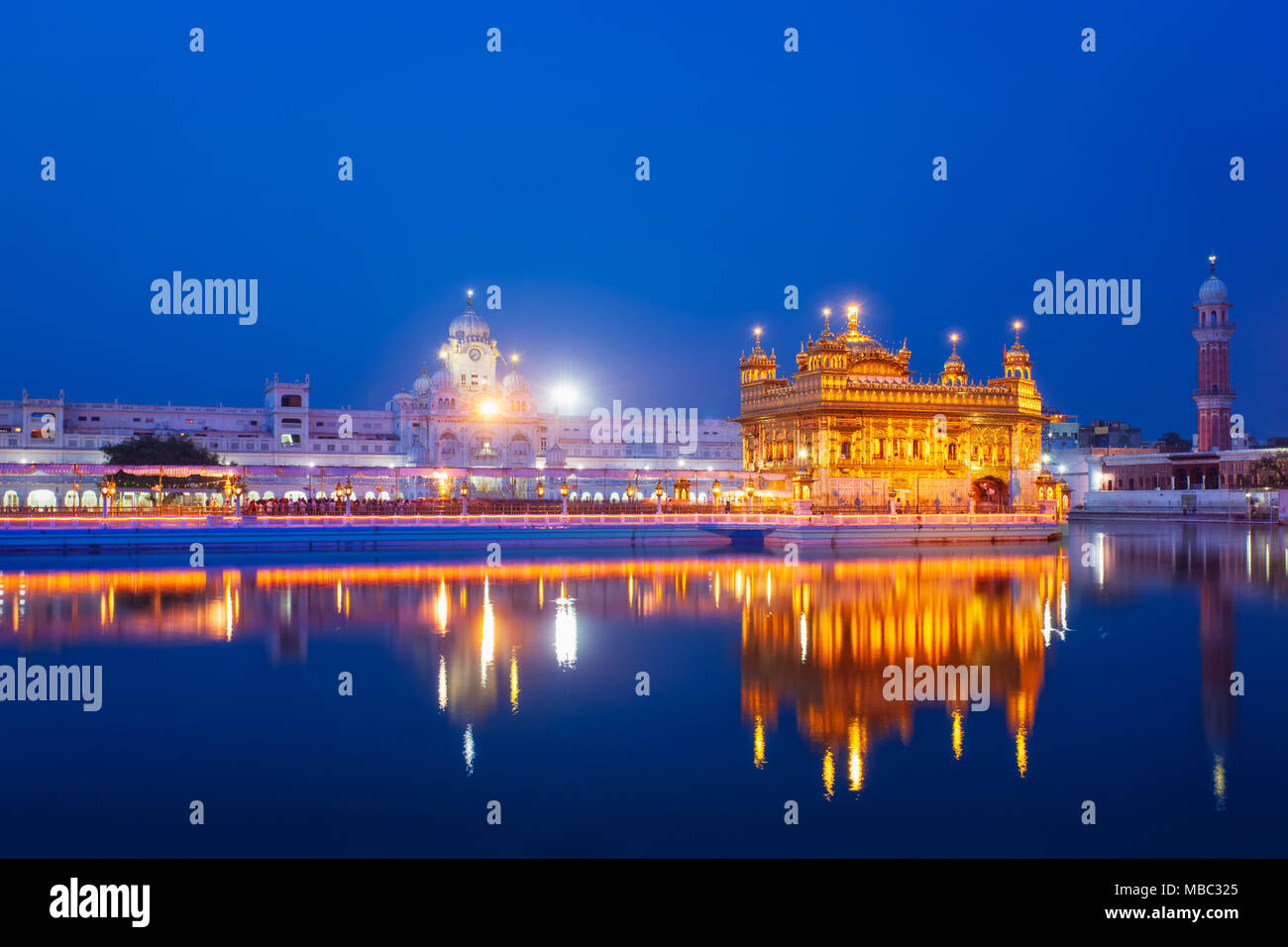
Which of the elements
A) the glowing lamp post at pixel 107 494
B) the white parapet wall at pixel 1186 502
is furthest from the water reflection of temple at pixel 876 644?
the white parapet wall at pixel 1186 502

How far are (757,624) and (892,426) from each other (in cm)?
2704

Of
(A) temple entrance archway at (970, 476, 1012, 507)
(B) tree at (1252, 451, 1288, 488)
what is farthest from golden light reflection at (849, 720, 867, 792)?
(B) tree at (1252, 451, 1288, 488)

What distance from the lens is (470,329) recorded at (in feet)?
288

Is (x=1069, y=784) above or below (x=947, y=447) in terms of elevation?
below

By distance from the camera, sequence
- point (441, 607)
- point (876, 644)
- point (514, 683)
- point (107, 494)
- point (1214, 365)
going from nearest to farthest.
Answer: point (514, 683) < point (876, 644) < point (441, 607) < point (107, 494) < point (1214, 365)

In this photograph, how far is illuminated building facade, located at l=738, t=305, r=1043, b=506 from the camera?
41.6 m

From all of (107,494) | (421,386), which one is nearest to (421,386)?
(421,386)

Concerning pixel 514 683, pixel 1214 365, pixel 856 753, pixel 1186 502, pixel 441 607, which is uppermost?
pixel 1214 365

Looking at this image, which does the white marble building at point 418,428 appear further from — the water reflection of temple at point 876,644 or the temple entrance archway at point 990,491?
the water reflection of temple at point 876,644

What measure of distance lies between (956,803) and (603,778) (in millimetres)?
2909

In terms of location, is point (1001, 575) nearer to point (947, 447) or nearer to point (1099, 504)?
point (947, 447)

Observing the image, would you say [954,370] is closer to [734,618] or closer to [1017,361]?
[1017,361]

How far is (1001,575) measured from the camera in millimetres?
25219
